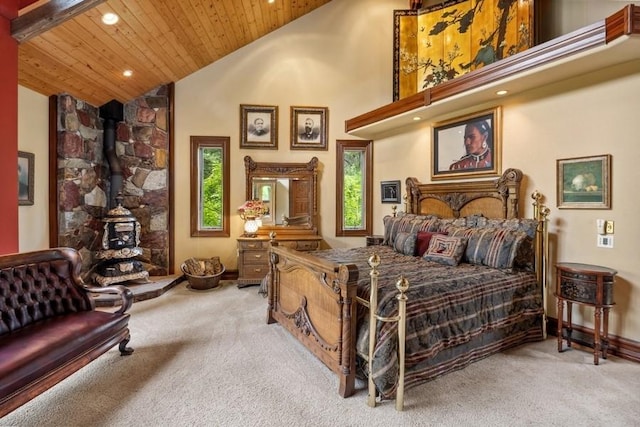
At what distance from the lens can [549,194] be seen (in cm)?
350

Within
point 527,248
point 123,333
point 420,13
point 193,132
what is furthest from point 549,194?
point 193,132

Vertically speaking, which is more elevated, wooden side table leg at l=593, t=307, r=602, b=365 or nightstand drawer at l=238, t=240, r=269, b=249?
nightstand drawer at l=238, t=240, r=269, b=249

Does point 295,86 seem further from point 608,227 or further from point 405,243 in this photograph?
point 608,227

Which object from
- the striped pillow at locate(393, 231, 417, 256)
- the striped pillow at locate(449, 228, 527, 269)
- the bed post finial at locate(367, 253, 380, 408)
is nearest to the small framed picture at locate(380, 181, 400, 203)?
the striped pillow at locate(393, 231, 417, 256)

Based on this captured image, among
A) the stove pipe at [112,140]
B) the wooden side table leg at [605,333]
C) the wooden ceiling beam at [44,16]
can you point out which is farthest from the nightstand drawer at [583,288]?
the stove pipe at [112,140]

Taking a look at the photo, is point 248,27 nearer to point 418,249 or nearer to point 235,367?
point 418,249

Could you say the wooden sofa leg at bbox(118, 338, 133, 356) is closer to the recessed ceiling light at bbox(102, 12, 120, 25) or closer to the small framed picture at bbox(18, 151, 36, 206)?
the small framed picture at bbox(18, 151, 36, 206)

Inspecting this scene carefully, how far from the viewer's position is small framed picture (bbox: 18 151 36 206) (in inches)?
150

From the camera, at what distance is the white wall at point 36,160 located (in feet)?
12.7

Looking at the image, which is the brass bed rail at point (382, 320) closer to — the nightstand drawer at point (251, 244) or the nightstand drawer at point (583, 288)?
the nightstand drawer at point (583, 288)

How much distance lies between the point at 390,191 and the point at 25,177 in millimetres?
4937

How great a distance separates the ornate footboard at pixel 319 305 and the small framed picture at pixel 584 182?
8.32 feet

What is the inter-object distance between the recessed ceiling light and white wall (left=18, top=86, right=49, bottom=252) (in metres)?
1.39

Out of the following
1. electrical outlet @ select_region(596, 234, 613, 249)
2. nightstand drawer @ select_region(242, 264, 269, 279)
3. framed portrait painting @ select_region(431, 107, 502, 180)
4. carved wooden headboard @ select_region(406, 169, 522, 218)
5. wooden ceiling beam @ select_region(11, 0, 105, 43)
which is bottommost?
nightstand drawer @ select_region(242, 264, 269, 279)
